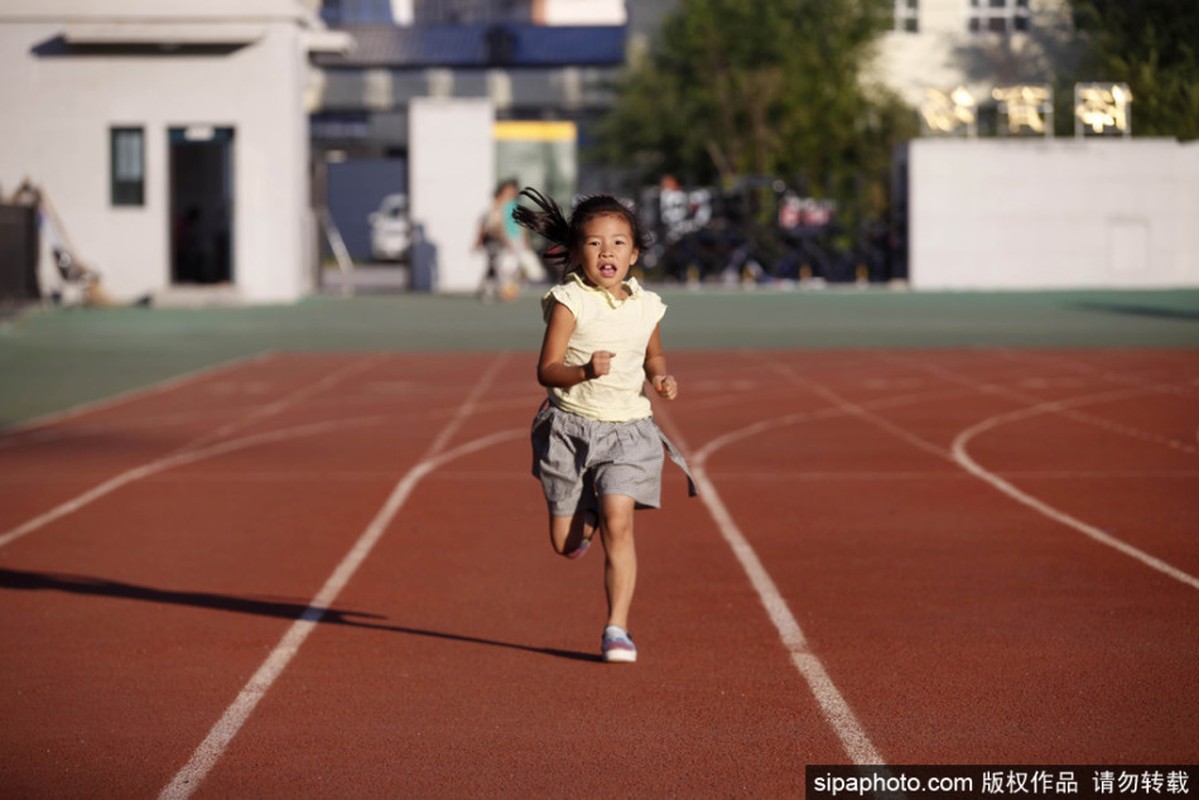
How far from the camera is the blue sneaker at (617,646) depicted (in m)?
7.21

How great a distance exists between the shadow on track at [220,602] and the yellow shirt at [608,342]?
89 cm

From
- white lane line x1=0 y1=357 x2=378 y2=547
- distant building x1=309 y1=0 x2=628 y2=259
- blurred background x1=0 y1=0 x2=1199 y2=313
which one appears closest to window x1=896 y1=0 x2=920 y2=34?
blurred background x1=0 y1=0 x2=1199 y2=313

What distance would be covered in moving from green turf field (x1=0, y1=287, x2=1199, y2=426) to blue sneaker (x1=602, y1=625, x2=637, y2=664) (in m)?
11.3

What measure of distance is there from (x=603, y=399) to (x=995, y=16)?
5058cm

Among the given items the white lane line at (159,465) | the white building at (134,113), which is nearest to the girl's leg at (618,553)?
the white lane line at (159,465)

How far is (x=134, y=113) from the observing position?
35.9 meters

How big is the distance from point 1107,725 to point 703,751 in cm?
121

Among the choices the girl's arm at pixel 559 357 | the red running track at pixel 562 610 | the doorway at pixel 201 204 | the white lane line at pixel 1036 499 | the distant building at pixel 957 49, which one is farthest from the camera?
the distant building at pixel 957 49

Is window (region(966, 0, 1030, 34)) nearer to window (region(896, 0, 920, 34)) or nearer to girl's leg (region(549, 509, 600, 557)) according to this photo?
window (region(896, 0, 920, 34))

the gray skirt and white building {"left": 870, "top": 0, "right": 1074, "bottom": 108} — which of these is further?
white building {"left": 870, "top": 0, "right": 1074, "bottom": 108}

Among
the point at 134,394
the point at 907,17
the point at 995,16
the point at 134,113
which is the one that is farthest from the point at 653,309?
the point at 907,17

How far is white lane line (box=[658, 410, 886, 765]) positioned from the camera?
239 inches

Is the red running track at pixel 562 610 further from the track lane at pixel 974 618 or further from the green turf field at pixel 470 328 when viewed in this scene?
the green turf field at pixel 470 328

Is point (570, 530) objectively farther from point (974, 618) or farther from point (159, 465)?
point (159, 465)
